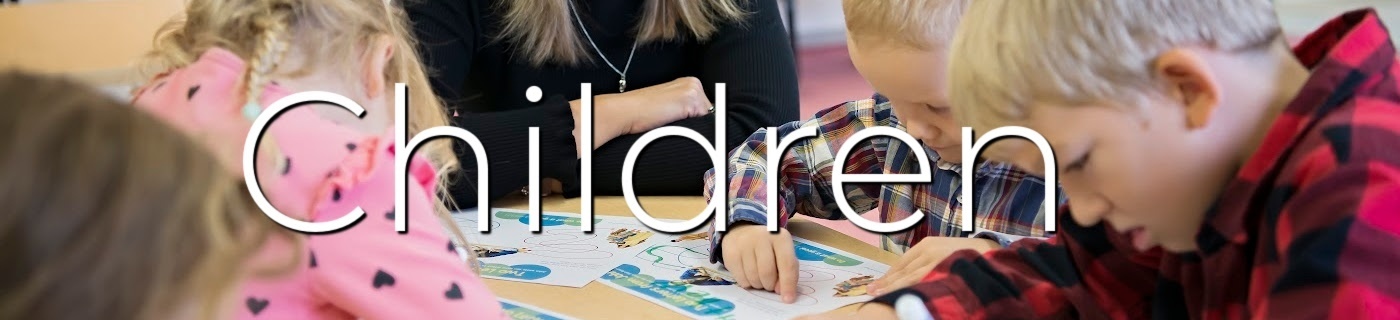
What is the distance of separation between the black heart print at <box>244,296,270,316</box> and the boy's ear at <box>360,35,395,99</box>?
0.81 ft

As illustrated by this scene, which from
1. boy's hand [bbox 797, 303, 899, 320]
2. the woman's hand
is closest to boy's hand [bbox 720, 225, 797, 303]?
boy's hand [bbox 797, 303, 899, 320]

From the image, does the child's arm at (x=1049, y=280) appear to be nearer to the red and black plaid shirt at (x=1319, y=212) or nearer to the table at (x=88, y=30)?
the red and black plaid shirt at (x=1319, y=212)

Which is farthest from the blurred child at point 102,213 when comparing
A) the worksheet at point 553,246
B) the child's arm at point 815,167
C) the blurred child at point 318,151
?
the child's arm at point 815,167

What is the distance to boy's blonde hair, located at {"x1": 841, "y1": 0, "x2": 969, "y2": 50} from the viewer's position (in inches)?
39.1

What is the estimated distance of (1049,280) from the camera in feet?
2.86

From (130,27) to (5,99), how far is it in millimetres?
2068

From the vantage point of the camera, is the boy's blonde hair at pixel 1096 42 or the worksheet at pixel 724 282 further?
the worksheet at pixel 724 282

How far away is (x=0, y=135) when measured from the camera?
0.48 meters

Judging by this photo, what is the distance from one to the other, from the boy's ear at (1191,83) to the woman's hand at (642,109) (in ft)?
2.99

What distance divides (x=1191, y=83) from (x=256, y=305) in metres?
0.58

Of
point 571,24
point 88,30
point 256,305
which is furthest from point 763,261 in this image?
point 88,30

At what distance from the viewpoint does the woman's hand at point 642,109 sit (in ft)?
4.90

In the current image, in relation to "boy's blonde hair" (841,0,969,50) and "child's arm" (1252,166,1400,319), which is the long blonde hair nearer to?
"boy's blonde hair" (841,0,969,50)

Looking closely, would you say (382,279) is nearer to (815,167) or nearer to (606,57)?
(815,167)
